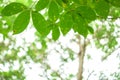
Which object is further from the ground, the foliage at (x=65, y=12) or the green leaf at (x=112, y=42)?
the green leaf at (x=112, y=42)

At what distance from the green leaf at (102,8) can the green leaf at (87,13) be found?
2cm

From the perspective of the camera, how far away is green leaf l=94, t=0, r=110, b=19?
1098 mm

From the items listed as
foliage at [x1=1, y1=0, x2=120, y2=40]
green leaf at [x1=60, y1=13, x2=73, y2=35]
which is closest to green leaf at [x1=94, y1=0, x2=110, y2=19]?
foliage at [x1=1, y1=0, x2=120, y2=40]

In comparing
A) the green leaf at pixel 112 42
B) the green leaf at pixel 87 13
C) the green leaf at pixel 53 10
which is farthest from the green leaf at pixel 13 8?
the green leaf at pixel 112 42

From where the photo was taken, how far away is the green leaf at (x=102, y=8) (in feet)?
3.60

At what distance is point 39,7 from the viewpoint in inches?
44.0

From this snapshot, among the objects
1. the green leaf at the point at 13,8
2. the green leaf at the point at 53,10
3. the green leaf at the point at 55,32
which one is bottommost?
the green leaf at the point at 13,8

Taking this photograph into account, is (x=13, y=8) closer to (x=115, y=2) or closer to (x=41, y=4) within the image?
(x=41, y=4)

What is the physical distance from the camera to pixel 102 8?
1.12 metres

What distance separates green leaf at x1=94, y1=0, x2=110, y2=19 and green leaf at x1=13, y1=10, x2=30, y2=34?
10.8 inches

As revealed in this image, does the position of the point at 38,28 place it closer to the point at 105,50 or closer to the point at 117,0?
the point at 117,0

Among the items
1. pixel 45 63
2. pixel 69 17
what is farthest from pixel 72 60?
pixel 69 17

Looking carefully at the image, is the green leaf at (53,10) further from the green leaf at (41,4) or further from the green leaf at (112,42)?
the green leaf at (112,42)

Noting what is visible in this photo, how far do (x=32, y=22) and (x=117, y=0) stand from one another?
1.18 ft
